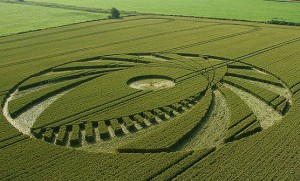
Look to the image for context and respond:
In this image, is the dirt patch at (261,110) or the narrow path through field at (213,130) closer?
the narrow path through field at (213,130)

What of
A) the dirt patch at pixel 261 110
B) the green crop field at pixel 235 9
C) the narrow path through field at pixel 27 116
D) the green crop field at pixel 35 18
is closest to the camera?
the narrow path through field at pixel 27 116

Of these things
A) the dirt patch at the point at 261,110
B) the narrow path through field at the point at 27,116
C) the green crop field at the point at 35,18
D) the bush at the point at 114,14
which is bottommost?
the narrow path through field at the point at 27,116

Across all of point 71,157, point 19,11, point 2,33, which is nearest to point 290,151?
point 71,157

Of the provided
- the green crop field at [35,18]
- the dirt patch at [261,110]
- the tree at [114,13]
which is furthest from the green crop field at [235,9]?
the dirt patch at [261,110]

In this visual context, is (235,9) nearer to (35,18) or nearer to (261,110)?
(35,18)

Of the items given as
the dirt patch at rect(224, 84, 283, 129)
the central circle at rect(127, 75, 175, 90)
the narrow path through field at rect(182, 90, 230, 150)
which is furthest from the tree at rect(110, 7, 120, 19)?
the narrow path through field at rect(182, 90, 230, 150)

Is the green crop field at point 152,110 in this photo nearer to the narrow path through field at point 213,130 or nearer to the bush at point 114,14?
the narrow path through field at point 213,130

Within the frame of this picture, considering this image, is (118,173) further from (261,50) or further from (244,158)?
(261,50)
